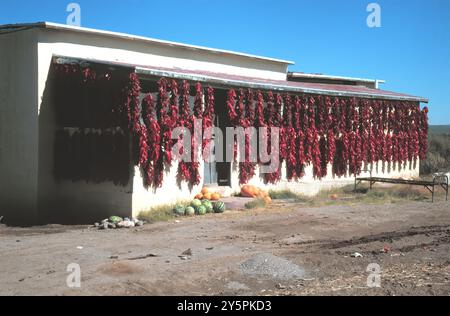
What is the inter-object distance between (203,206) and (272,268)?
21.4 feet

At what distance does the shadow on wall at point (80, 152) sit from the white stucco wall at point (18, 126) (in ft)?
1.05

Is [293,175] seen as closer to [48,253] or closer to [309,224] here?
[309,224]

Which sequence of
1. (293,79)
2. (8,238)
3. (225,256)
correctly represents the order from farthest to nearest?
(293,79), (8,238), (225,256)

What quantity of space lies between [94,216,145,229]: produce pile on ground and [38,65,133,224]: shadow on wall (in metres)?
0.47

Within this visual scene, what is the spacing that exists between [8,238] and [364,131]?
14.2 meters

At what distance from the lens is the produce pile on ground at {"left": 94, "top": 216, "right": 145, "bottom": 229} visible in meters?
12.9

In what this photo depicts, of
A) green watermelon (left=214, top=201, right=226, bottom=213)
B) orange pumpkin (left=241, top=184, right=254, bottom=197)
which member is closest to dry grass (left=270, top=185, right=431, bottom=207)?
orange pumpkin (left=241, top=184, right=254, bottom=197)

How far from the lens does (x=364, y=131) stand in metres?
21.3

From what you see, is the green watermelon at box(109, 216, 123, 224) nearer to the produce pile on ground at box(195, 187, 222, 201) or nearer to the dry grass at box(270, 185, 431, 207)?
the produce pile on ground at box(195, 187, 222, 201)

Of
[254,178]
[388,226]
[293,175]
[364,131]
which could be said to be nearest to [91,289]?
[388,226]

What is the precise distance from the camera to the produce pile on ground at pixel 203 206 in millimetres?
14477

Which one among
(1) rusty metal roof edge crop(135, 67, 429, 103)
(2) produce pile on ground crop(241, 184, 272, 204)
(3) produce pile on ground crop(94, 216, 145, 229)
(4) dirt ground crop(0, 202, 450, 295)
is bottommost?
(4) dirt ground crop(0, 202, 450, 295)

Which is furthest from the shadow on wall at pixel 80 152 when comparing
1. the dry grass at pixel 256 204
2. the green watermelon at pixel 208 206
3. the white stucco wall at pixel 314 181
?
the white stucco wall at pixel 314 181

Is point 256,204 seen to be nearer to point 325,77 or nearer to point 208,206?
point 208,206
